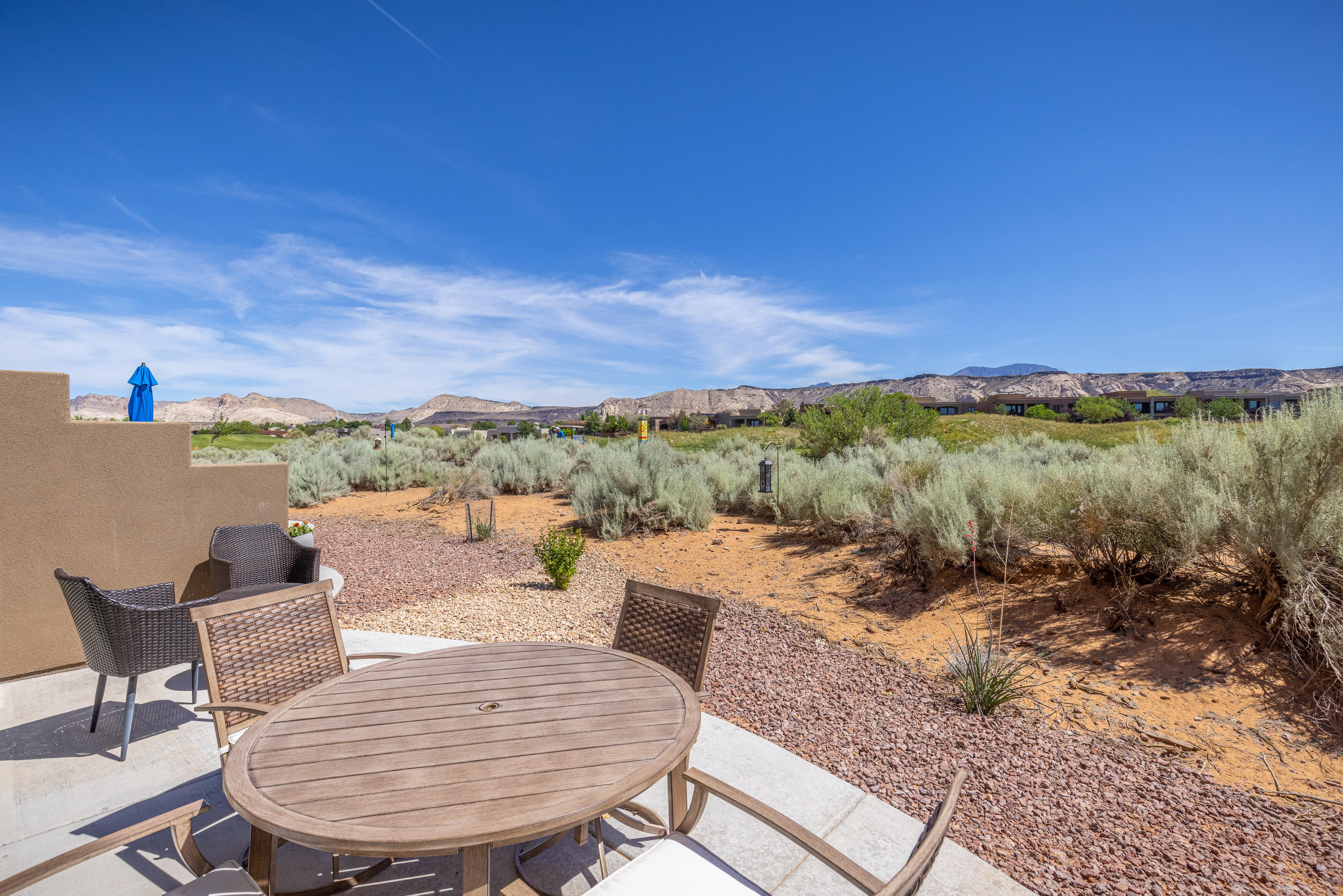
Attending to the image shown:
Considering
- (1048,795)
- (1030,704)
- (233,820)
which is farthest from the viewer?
(1030,704)

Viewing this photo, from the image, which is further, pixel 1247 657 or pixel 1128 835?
pixel 1247 657

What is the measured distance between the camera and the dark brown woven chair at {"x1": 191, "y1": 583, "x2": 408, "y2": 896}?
6.35 ft

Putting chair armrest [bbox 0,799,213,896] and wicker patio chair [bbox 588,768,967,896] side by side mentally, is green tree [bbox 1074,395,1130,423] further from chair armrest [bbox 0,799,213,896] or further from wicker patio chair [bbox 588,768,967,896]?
chair armrest [bbox 0,799,213,896]

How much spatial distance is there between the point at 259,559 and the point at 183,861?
11.7ft

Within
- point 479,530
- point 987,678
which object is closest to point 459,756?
point 987,678

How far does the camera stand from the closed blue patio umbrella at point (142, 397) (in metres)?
4.71

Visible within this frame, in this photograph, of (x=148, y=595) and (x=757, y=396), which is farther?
(x=757, y=396)

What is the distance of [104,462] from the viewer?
3.71 m

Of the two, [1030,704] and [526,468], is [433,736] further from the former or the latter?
[526,468]

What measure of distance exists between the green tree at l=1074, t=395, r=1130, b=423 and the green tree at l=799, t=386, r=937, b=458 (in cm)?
3102

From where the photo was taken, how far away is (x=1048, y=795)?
2.56 metres

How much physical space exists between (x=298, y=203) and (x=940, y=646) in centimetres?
1824

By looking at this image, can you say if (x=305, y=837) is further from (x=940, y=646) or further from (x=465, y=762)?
(x=940, y=646)

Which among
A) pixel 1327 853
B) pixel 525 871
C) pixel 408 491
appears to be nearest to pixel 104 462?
pixel 525 871
